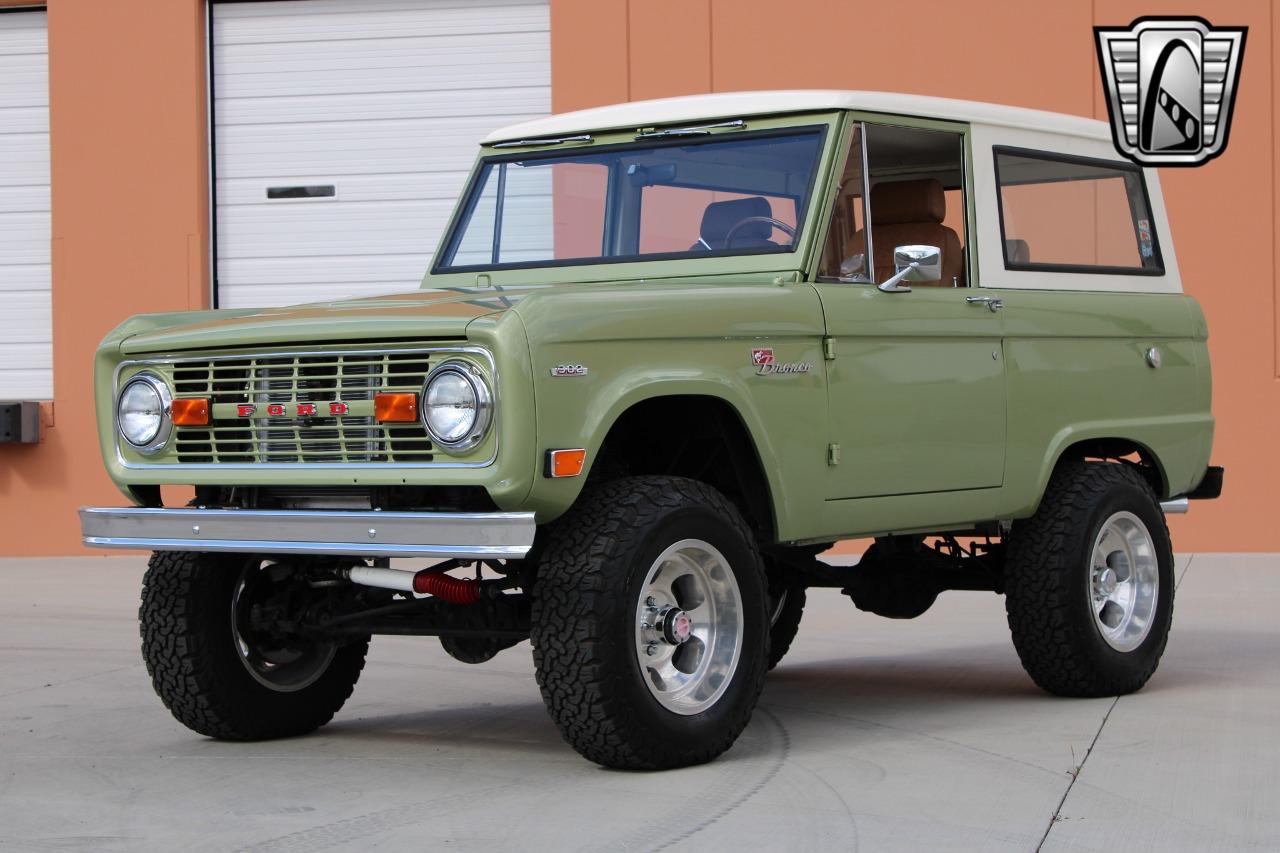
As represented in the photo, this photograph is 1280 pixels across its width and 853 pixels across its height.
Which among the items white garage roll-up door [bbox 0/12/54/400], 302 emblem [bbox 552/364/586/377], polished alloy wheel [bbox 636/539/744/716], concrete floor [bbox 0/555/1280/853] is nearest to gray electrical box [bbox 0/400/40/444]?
white garage roll-up door [bbox 0/12/54/400]

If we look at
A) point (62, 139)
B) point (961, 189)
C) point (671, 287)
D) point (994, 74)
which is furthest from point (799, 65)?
point (671, 287)

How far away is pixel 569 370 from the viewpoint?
5.38m

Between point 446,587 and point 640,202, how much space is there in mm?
1943

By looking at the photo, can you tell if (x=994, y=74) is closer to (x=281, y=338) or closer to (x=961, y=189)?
(x=961, y=189)

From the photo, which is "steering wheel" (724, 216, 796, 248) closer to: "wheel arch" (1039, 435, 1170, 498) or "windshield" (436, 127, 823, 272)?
"windshield" (436, 127, 823, 272)

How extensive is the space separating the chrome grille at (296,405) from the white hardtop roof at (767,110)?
188 centimetres

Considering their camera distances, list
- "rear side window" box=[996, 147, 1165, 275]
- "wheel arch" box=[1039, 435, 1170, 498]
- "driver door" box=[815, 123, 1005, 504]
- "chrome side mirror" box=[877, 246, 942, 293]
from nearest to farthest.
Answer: "chrome side mirror" box=[877, 246, 942, 293], "driver door" box=[815, 123, 1005, 504], "rear side window" box=[996, 147, 1165, 275], "wheel arch" box=[1039, 435, 1170, 498]

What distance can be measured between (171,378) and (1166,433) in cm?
407

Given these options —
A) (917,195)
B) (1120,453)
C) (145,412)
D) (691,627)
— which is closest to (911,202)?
(917,195)

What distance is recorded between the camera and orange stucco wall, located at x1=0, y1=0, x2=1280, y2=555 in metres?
13.4

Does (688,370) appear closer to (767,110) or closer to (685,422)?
(685,422)

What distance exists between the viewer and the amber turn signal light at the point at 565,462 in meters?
5.32

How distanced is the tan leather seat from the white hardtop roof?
0.32 metres

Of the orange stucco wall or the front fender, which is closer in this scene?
the front fender
